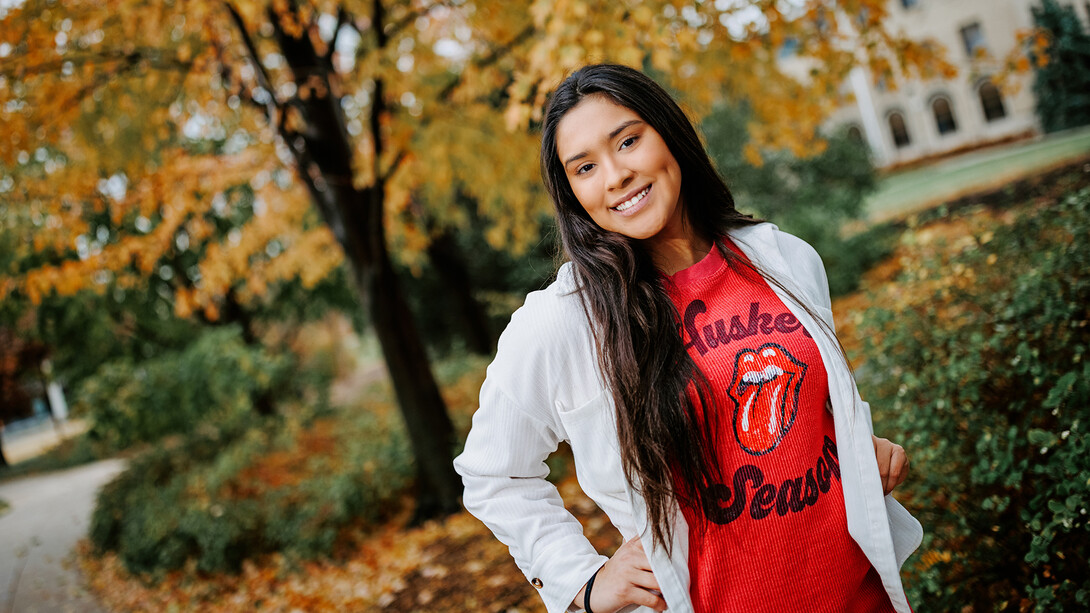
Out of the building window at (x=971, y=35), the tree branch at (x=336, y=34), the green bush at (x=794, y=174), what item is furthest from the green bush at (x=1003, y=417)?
the building window at (x=971, y=35)

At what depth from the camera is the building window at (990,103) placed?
25.7 metres

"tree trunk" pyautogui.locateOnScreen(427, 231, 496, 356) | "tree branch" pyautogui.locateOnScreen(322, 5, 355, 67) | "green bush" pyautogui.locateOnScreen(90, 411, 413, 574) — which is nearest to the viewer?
"tree branch" pyautogui.locateOnScreen(322, 5, 355, 67)

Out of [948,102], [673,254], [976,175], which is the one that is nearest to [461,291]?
[673,254]

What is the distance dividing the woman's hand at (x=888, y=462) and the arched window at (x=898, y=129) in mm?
32991

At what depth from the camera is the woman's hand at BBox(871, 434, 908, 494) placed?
1642 mm

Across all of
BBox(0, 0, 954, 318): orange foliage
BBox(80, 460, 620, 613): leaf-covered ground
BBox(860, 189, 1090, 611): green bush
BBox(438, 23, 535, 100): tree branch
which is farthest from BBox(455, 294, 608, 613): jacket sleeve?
BBox(438, 23, 535, 100): tree branch

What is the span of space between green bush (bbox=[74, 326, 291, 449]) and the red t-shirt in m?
8.14

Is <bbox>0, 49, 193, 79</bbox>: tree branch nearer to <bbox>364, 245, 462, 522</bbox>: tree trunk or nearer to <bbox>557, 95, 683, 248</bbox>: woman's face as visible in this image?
<bbox>364, 245, 462, 522</bbox>: tree trunk

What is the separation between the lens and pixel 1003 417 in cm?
274

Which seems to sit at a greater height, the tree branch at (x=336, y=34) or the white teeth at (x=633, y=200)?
the tree branch at (x=336, y=34)

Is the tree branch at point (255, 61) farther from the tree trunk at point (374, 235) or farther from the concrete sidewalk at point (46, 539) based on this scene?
the concrete sidewalk at point (46, 539)

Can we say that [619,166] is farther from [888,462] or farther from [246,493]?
[246,493]

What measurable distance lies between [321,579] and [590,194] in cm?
573

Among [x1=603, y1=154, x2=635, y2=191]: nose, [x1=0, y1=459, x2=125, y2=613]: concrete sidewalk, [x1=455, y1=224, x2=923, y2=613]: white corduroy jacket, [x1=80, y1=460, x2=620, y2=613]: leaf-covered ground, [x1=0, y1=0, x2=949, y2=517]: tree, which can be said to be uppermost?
[x1=0, y1=0, x2=949, y2=517]: tree
